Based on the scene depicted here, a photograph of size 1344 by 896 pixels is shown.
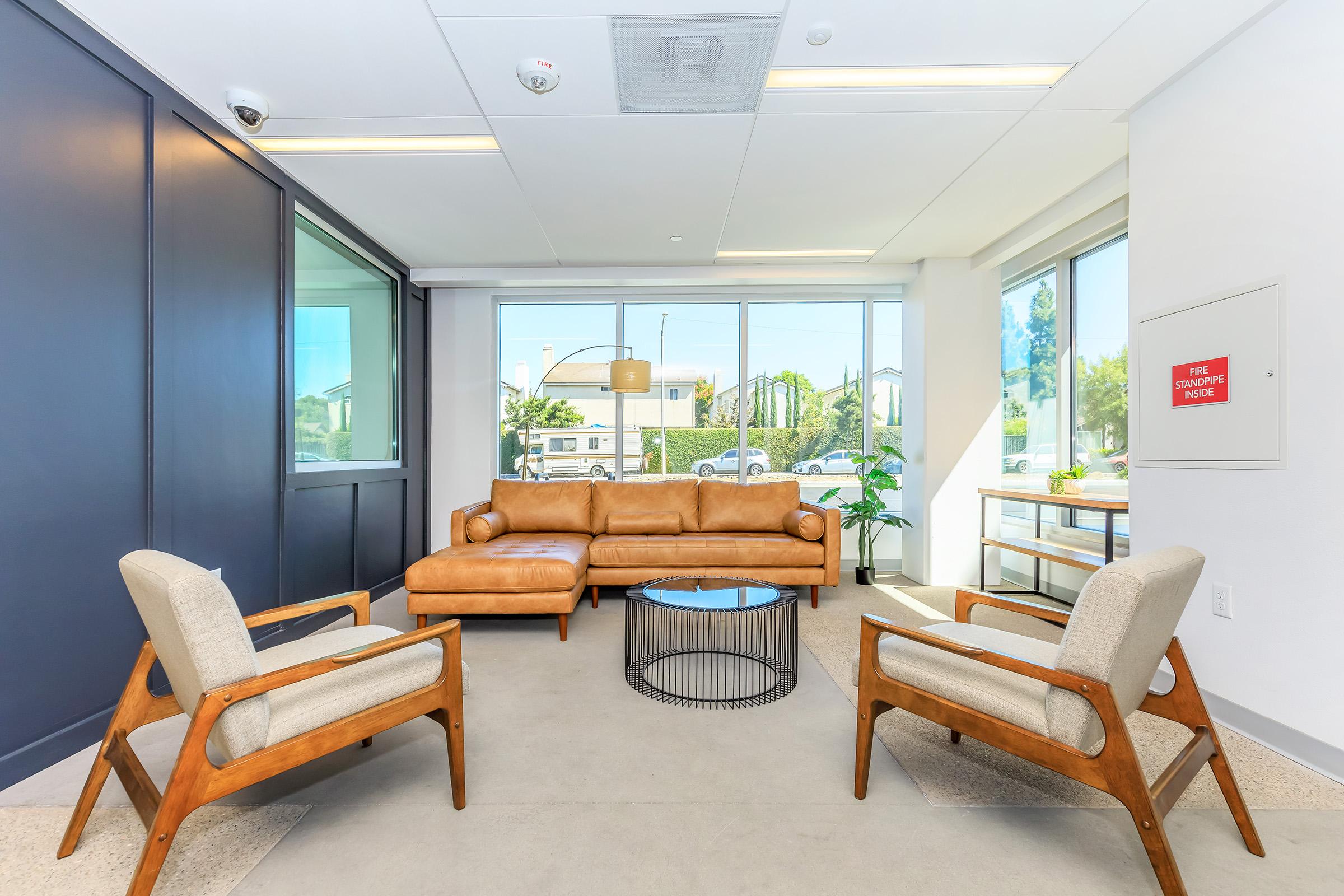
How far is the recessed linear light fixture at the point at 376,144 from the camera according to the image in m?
2.90

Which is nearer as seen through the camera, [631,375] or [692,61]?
[692,61]

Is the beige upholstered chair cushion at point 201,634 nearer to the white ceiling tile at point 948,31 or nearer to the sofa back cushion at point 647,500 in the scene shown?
the white ceiling tile at point 948,31

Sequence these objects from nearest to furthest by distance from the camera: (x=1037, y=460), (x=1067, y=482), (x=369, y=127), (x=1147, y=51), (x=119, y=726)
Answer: (x=119, y=726)
(x=1147, y=51)
(x=369, y=127)
(x=1067, y=482)
(x=1037, y=460)

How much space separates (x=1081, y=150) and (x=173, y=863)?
460cm

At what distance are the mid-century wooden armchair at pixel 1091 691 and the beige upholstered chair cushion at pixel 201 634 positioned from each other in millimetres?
1690

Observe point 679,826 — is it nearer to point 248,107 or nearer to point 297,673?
point 297,673

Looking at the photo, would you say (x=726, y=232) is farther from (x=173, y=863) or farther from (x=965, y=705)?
(x=173, y=863)

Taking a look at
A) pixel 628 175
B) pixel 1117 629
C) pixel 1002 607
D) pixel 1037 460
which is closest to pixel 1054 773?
pixel 1002 607

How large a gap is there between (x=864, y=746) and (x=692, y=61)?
2.59m

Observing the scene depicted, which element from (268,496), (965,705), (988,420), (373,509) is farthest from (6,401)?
(988,420)

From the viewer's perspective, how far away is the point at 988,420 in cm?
469

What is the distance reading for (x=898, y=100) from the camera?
2.55 metres

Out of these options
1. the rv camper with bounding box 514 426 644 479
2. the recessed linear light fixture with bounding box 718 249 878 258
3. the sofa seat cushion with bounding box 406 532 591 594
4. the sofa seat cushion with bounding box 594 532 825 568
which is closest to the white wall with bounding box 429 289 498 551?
the rv camper with bounding box 514 426 644 479

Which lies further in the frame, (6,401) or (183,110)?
(183,110)
